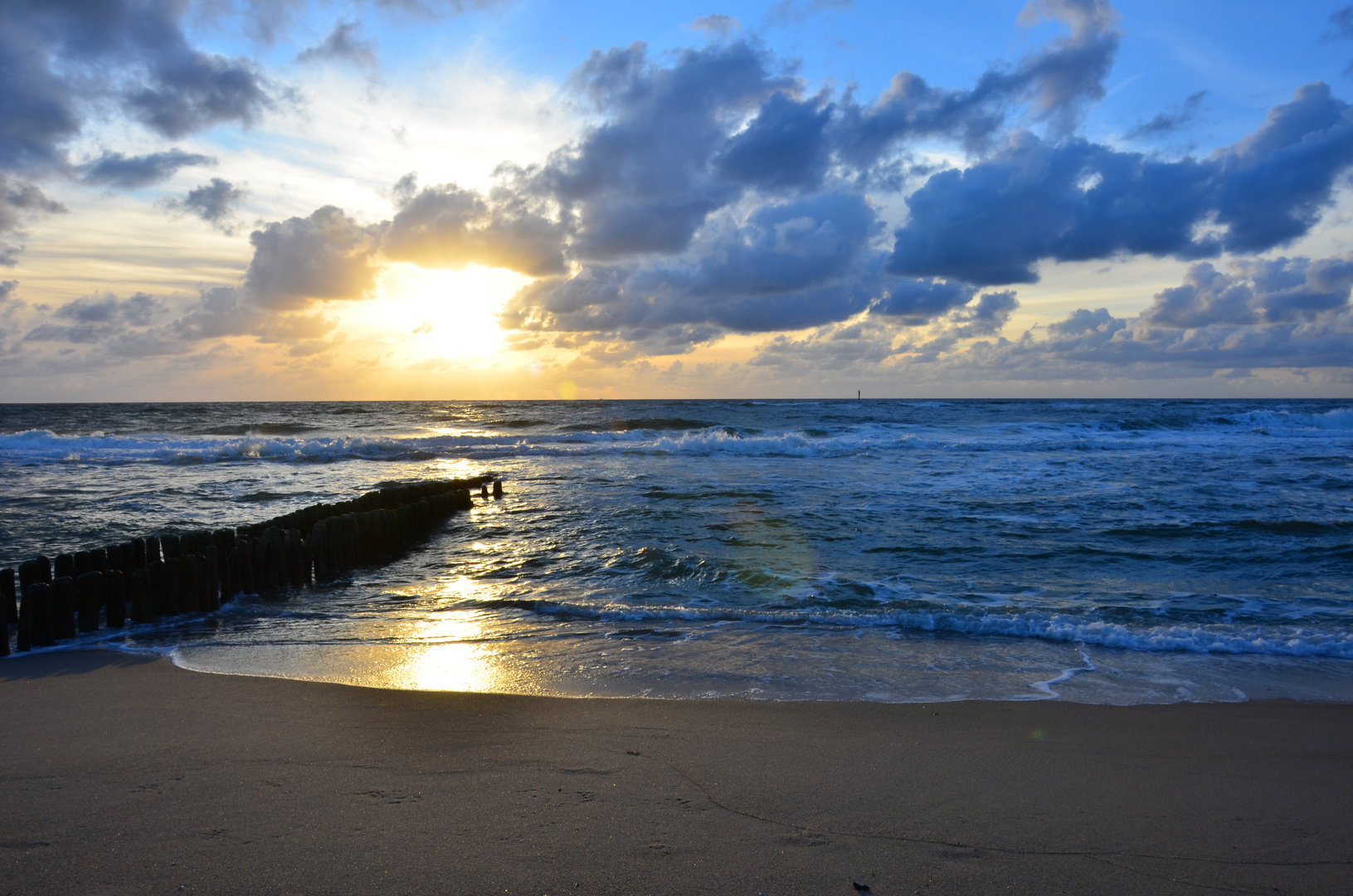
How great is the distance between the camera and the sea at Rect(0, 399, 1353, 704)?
18.1ft

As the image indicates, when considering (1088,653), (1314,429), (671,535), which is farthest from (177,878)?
(1314,429)

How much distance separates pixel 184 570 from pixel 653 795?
20.8 feet

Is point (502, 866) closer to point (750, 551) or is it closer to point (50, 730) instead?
point (50, 730)

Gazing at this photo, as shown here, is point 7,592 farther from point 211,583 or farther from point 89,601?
point 211,583

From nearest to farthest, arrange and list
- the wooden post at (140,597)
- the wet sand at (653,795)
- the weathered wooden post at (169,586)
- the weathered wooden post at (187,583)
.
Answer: the wet sand at (653,795)
the wooden post at (140,597)
the weathered wooden post at (169,586)
the weathered wooden post at (187,583)

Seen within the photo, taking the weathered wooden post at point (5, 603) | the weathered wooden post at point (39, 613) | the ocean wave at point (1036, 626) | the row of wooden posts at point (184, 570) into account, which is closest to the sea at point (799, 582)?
the ocean wave at point (1036, 626)

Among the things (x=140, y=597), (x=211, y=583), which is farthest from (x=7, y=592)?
(x=211, y=583)

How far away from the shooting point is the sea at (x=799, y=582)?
A: 553 centimetres

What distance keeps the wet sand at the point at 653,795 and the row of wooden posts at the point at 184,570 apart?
6.25ft

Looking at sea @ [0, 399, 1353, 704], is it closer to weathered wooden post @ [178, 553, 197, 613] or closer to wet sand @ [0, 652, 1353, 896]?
weathered wooden post @ [178, 553, 197, 613]

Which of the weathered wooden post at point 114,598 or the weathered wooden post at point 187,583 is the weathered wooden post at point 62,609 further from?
the weathered wooden post at point 187,583

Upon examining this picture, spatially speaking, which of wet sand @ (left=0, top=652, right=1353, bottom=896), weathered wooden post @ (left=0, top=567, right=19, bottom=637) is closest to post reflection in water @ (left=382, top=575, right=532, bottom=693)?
wet sand @ (left=0, top=652, right=1353, bottom=896)

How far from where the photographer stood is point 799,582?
8711 mm

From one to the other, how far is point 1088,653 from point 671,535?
6623mm
